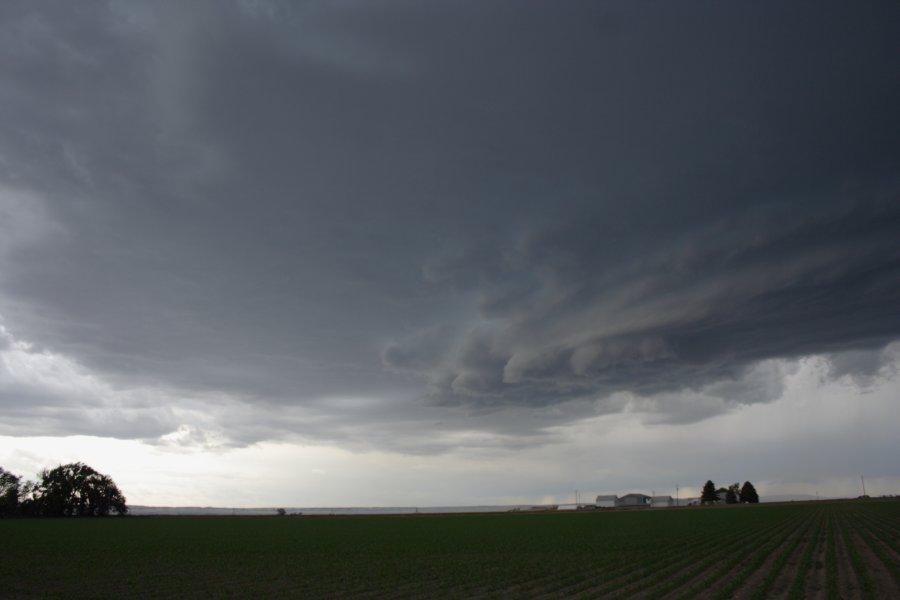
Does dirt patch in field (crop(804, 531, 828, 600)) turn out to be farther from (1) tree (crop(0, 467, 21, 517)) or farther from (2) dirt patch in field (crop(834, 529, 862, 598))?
(1) tree (crop(0, 467, 21, 517))

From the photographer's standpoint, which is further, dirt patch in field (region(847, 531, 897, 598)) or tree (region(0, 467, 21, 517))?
tree (region(0, 467, 21, 517))

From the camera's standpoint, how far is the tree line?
150 metres

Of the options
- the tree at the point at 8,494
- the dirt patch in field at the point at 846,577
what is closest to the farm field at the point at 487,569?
the dirt patch in field at the point at 846,577

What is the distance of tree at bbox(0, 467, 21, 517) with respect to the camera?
478ft

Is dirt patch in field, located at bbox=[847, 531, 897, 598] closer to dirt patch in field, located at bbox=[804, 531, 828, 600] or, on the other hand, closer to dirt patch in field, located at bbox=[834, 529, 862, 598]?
dirt patch in field, located at bbox=[834, 529, 862, 598]

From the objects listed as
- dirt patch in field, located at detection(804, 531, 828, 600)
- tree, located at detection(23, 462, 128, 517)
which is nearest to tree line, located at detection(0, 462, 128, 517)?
tree, located at detection(23, 462, 128, 517)

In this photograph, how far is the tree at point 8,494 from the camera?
5732 inches

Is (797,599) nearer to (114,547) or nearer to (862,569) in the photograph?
(862,569)

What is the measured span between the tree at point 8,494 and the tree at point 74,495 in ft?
8.98

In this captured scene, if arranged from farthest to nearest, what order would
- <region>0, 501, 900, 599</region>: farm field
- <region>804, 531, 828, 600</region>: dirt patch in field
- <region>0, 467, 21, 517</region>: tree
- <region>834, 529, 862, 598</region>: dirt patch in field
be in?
<region>0, 467, 21, 517</region>: tree
<region>0, 501, 900, 599</region>: farm field
<region>804, 531, 828, 600</region>: dirt patch in field
<region>834, 529, 862, 598</region>: dirt patch in field

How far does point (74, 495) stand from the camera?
160625 mm

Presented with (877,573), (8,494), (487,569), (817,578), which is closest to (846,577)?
(817,578)

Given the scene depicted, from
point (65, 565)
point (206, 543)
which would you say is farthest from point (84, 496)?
point (65, 565)

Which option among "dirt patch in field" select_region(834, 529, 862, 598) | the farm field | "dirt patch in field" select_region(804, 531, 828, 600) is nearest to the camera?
"dirt patch in field" select_region(834, 529, 862, 598)
